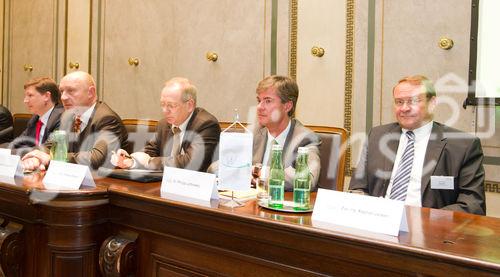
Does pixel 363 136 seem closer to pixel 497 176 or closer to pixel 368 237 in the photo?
pixel 497 176

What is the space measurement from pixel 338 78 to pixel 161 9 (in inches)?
76.4

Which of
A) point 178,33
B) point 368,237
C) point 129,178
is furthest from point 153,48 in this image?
point 368,237

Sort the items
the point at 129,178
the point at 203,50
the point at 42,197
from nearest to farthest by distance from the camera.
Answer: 1. the point at 42,197
2. the point at 129,178
3. the point at 203,50

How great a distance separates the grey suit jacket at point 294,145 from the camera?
2213 millimetres

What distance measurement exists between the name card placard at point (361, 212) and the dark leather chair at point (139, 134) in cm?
193

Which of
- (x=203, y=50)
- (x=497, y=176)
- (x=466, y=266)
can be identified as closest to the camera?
(x=466, y=266)

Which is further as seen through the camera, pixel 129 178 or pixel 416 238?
pixel 129 178

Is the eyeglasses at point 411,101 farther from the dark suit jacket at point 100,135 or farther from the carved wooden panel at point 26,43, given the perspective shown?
the carved wooden panel at point 26,43

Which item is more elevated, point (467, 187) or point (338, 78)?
point (338, 78)

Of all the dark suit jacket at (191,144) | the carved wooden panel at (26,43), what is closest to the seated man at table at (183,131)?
the dark suit jacket at (191,144)

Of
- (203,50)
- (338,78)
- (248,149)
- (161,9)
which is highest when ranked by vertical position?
(161,9)

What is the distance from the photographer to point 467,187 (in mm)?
2182

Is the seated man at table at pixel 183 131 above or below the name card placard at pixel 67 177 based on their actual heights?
above

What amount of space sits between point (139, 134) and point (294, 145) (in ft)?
3.79
